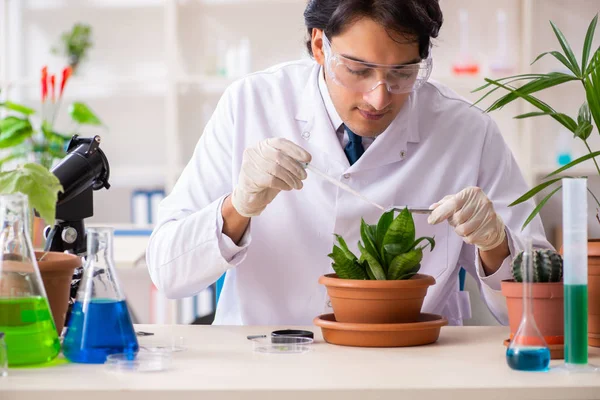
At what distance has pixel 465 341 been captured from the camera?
1.28 m

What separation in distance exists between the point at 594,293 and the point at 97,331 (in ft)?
2.45

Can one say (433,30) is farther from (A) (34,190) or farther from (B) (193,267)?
(A) (34,190)

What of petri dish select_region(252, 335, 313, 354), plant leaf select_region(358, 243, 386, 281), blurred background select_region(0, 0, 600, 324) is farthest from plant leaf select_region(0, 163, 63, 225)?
blurred background select_region(0, 0, 600, 324)

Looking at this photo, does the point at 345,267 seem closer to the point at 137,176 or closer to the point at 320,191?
the point at 320,191

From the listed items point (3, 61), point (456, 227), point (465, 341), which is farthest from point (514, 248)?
point (3, 61)

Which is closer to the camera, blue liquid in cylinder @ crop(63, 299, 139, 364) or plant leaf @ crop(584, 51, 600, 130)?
blue liquid in cylinder @ crop(63, 299, 139, 364)

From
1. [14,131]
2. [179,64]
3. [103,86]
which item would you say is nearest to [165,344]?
[14,131]

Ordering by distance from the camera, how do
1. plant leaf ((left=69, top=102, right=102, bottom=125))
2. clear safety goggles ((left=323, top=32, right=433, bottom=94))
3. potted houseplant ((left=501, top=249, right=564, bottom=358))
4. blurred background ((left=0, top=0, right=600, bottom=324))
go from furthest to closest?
blurred background ((left=0, top=0, right=600, bottom=324)) → plant leaf ((left=69, top=102, right=102, bottom=125)) → clear safety goggles ((left=323, top=32, right=433, bottom=94)) → potted houseplant ((left=501, top=249, right=564, bottom=358))

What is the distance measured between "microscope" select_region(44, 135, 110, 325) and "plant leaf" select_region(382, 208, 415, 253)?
53 cm

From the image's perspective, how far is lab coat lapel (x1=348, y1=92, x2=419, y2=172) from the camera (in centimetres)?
178

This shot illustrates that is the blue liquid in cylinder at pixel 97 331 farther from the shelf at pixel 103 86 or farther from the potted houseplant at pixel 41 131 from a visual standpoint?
the shelf at pixel 103 86

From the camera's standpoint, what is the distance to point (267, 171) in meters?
1.49

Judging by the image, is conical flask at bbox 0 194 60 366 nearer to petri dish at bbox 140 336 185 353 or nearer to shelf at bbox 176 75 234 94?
petri dish at bbox 140 336 185 353

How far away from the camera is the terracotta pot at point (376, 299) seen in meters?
1.22
